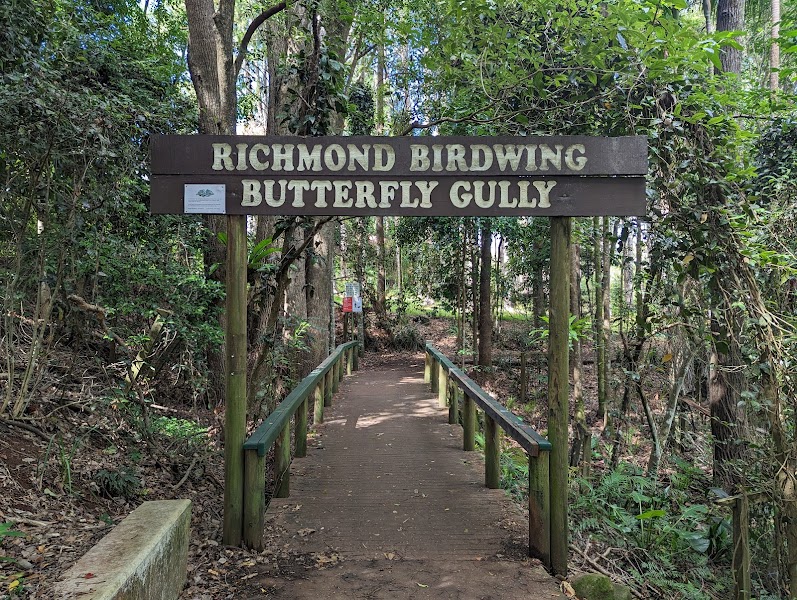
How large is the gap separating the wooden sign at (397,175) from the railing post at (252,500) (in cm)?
181

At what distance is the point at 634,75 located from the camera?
16.6 feet

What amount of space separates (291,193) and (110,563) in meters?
2.52

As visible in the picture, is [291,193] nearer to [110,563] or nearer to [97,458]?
[110,563]

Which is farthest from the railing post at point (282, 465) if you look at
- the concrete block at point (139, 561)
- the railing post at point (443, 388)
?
the railing post at point (443, 388)

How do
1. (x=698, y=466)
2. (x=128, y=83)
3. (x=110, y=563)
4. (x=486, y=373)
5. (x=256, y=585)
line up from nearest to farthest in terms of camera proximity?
(x=110, y=563)
(x=256, y=585)
(x=128, y=83)
(x=698, y=466)
(x=486, y=373)

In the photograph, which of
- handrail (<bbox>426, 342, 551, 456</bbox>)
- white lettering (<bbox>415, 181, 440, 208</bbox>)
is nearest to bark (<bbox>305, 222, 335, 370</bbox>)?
handrail (<bbox>426, 342, 551, 456</bbox>)

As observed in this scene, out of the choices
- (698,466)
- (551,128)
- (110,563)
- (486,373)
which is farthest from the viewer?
(486,373)

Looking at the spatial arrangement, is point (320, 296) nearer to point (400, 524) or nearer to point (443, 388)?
point (443, 388)

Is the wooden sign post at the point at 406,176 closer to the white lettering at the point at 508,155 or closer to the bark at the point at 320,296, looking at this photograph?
the white lettering at the point at 508,155

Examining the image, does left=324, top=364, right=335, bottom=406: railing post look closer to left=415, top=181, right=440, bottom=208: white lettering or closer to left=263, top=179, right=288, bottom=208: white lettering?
left=263, top=179, right=288, bottom=208: white lettering

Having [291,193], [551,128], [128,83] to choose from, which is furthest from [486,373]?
[291,193]

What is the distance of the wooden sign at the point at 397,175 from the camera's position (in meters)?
4.14

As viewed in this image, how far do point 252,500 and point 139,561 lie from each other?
1.54 meters

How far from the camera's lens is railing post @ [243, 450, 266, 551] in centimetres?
424
